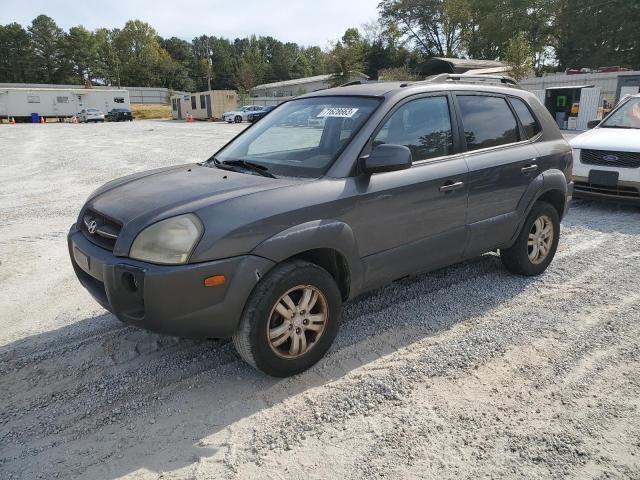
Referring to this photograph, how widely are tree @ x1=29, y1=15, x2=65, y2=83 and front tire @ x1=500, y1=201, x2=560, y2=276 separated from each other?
102 m

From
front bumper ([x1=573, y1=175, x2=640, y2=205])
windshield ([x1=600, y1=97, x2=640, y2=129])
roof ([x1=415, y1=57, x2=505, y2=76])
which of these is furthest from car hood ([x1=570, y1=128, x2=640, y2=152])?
roof ([x1=415, y1=57, x2=505, y2=76])

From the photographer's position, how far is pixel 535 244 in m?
4.79

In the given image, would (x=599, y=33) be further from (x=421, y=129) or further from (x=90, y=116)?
(x=421, y=129)

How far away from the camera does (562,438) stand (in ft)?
8.61

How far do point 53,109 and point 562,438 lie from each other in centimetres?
5676

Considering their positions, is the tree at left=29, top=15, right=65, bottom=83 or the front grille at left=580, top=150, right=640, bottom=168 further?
the tree at left=29, top=15, right=65, bottom=83

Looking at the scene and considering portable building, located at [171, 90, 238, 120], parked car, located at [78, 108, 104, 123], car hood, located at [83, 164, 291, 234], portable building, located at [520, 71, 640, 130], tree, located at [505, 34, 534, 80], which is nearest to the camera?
car hood, located at [83, 164, 291, 234]

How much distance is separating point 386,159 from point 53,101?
55508mm

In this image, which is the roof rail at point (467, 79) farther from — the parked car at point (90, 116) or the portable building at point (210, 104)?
the portable building at point (210, 104)

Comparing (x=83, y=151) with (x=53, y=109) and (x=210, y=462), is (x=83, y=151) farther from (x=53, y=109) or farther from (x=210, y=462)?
(x=53, y=109)

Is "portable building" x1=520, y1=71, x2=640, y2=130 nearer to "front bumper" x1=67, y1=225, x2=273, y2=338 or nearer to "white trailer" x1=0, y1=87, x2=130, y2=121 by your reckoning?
"front bumper" x1=67, y1=225, x2=273, y2=338

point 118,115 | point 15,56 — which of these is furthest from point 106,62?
point 118,115

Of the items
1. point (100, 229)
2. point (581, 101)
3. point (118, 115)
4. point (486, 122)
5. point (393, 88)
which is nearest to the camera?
point (100, 229)

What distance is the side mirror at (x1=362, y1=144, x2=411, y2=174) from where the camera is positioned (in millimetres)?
3240
